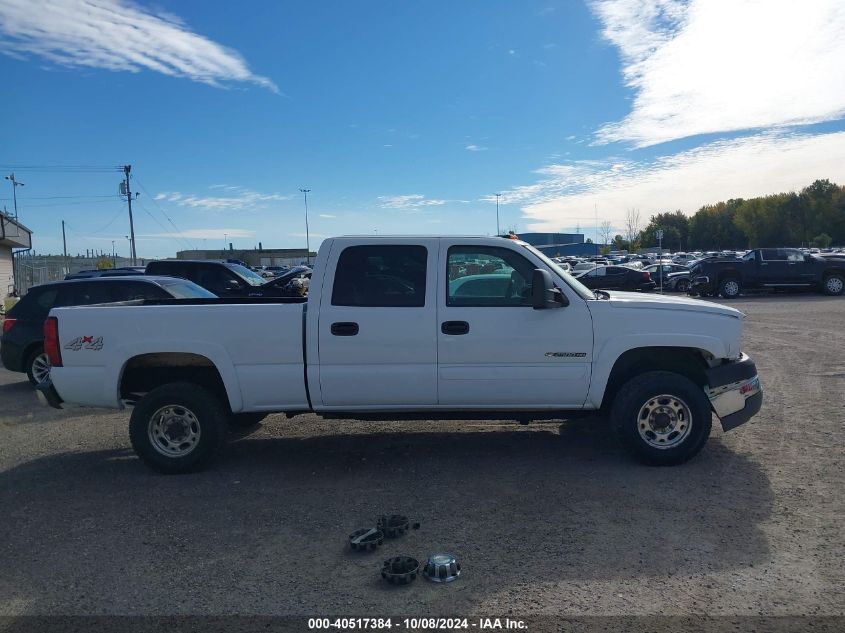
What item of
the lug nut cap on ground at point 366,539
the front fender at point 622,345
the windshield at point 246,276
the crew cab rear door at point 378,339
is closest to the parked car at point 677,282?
the windshield at point 246,276

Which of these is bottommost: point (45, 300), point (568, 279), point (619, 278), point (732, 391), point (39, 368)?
point (39, 368)

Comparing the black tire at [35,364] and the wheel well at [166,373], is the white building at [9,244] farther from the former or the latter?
the wheel well at [166,373]

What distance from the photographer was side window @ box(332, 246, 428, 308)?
5891mm

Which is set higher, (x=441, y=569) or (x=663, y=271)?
(x=663, y=271)

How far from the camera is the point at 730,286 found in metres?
26.7

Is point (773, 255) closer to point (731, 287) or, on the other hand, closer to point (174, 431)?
point (731, 287)

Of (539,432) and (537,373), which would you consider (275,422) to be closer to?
(539,432)

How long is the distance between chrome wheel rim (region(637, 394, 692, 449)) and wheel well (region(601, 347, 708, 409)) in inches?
14.4

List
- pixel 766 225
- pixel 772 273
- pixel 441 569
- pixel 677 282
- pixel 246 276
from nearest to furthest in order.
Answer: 1. pixel 441 569
2. pixel 246 276
3. pixel 772 273
4. pixel 677 282
5. pixel 766 225

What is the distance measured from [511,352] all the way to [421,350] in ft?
2.50

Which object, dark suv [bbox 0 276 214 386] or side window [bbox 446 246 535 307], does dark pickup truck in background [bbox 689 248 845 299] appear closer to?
Answer: dark suv [bbox 0 276 214 386]

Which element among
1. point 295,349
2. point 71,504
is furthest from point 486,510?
point 71,504

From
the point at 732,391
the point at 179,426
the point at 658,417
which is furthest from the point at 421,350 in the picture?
the point at 732,391

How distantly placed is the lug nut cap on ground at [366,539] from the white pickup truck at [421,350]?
1.49 m
